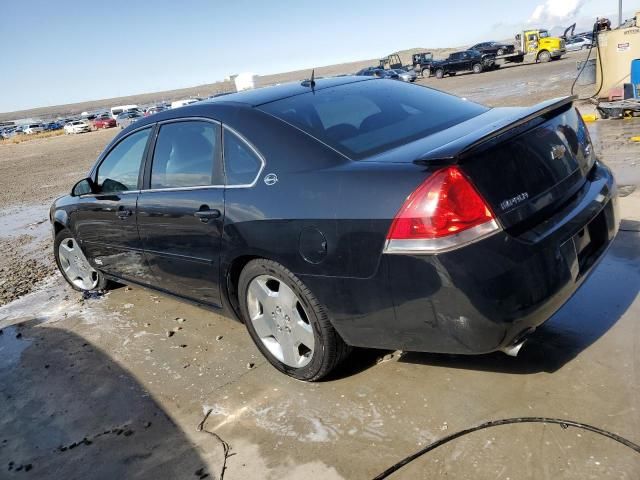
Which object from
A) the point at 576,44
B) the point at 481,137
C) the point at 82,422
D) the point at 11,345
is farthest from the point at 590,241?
the point at 576,44

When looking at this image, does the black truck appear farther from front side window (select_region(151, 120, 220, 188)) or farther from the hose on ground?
the hose on ground

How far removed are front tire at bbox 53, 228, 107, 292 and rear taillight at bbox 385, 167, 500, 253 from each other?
378cm

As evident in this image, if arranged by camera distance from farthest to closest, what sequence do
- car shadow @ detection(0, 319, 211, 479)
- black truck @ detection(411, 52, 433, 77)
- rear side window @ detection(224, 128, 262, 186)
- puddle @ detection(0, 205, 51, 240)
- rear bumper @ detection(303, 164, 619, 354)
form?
black truck @ detection(411, 52, 433, 77) < puddle @ detection(0, 205, 51, 240) < rear side window @ detection(224, 128, 262, 186) < car shadow @ detection(0, 319, 211, 479) < rear bumper @ detection(303, 164, 619, 354)

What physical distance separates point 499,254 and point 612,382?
1.03 m

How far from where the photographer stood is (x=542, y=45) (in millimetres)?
36969

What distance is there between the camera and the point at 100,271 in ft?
16.3

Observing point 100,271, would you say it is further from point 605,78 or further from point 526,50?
point 526,50

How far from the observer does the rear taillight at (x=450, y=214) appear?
7.48 ft

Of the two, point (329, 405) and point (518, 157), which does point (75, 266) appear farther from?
point (518, 157)

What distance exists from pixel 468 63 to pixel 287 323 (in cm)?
4028

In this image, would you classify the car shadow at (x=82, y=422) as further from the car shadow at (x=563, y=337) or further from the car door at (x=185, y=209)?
the car shadow at (x=563, y=337)

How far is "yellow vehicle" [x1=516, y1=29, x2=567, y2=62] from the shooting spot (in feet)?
119

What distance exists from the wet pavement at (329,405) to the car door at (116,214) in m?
0.68

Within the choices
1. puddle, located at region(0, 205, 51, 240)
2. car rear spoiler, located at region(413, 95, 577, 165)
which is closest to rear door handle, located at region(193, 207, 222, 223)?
car rear spoiler, located at region(413, 95, 577, 165)
